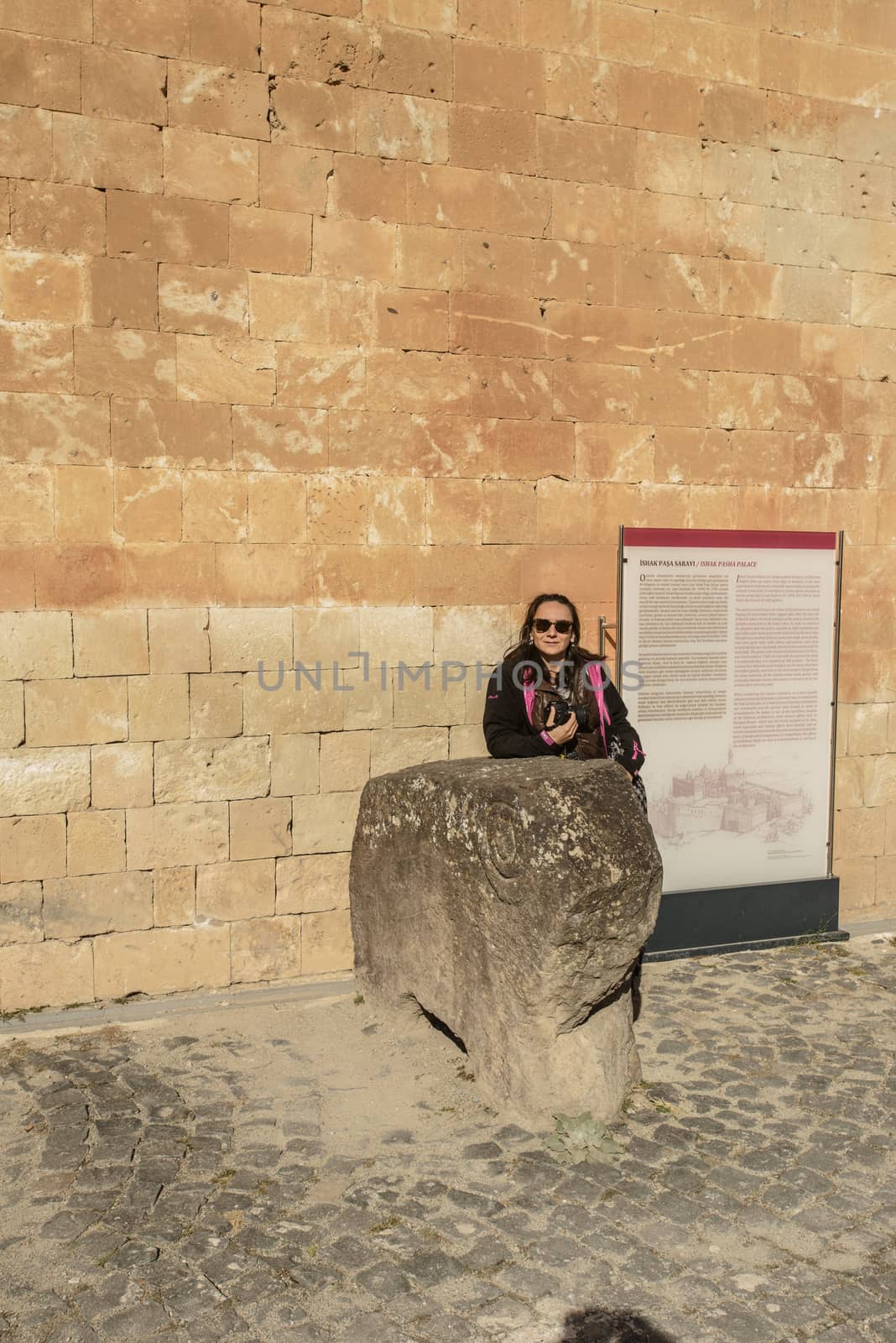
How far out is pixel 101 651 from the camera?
5.24 meters

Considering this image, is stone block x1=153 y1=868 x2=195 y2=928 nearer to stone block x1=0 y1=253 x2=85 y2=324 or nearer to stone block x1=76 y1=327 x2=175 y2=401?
stone block x1=76 y1=327 x2=175 y2=401

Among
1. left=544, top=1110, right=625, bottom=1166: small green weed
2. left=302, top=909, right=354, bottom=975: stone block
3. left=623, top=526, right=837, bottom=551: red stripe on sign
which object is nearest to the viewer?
left=544, top=1110, right=625, bottom=1166: small green weed

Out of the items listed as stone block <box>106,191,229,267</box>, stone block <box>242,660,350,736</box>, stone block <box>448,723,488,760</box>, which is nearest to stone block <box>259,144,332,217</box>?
stone block <box>106,191,229,267</box>

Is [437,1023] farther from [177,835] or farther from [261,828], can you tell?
[177,835]

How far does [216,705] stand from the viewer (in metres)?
5.43

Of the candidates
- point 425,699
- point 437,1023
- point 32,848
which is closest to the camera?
point 437,1023

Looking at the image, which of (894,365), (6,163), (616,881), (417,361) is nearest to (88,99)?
(6,163)

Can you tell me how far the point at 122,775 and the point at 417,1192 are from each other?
2.51m

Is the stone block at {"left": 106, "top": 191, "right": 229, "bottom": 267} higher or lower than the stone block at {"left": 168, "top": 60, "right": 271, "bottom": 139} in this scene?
lower

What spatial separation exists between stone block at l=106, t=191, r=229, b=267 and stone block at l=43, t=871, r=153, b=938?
2.35 metres

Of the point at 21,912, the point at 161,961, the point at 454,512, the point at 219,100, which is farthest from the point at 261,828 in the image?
the point at 219,100

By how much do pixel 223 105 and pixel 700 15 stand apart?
9.02ft

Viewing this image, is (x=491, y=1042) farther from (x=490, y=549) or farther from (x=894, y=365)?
(x=894, y=365)

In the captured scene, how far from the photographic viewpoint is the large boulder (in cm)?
390
